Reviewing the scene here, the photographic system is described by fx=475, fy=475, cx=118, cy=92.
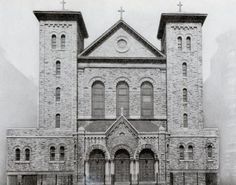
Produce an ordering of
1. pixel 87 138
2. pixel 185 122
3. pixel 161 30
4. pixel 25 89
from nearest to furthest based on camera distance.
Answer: pixel 87 138 < pixel 185 122 < pixel 161 30 < pixel 25 89

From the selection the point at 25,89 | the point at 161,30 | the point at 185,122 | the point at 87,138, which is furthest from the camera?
the point at 25,89

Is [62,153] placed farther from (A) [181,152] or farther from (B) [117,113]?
(A) [181,152]

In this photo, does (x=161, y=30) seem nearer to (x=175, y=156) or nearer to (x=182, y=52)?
(x=182, y=52)

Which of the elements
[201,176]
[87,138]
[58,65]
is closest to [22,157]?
[87,138]

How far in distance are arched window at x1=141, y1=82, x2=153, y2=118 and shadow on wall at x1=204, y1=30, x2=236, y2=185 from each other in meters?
17.8

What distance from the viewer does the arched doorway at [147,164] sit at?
36844 millimetres

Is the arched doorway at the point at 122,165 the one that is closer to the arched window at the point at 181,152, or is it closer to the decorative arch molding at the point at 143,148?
the decorative arch molding at the point at 143,148

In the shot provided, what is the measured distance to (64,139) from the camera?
37844 millimetres

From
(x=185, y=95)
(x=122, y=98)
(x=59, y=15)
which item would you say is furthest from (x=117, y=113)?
(x=59, y=15)

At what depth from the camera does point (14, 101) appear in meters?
60.0

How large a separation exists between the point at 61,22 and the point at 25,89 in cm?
2559

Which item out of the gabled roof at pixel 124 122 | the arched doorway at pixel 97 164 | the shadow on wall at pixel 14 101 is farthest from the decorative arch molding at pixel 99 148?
the shadow on wall at pixel 14 101

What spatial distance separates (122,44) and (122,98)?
4.67 m

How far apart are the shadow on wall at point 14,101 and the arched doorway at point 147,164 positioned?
1987 centimetres
